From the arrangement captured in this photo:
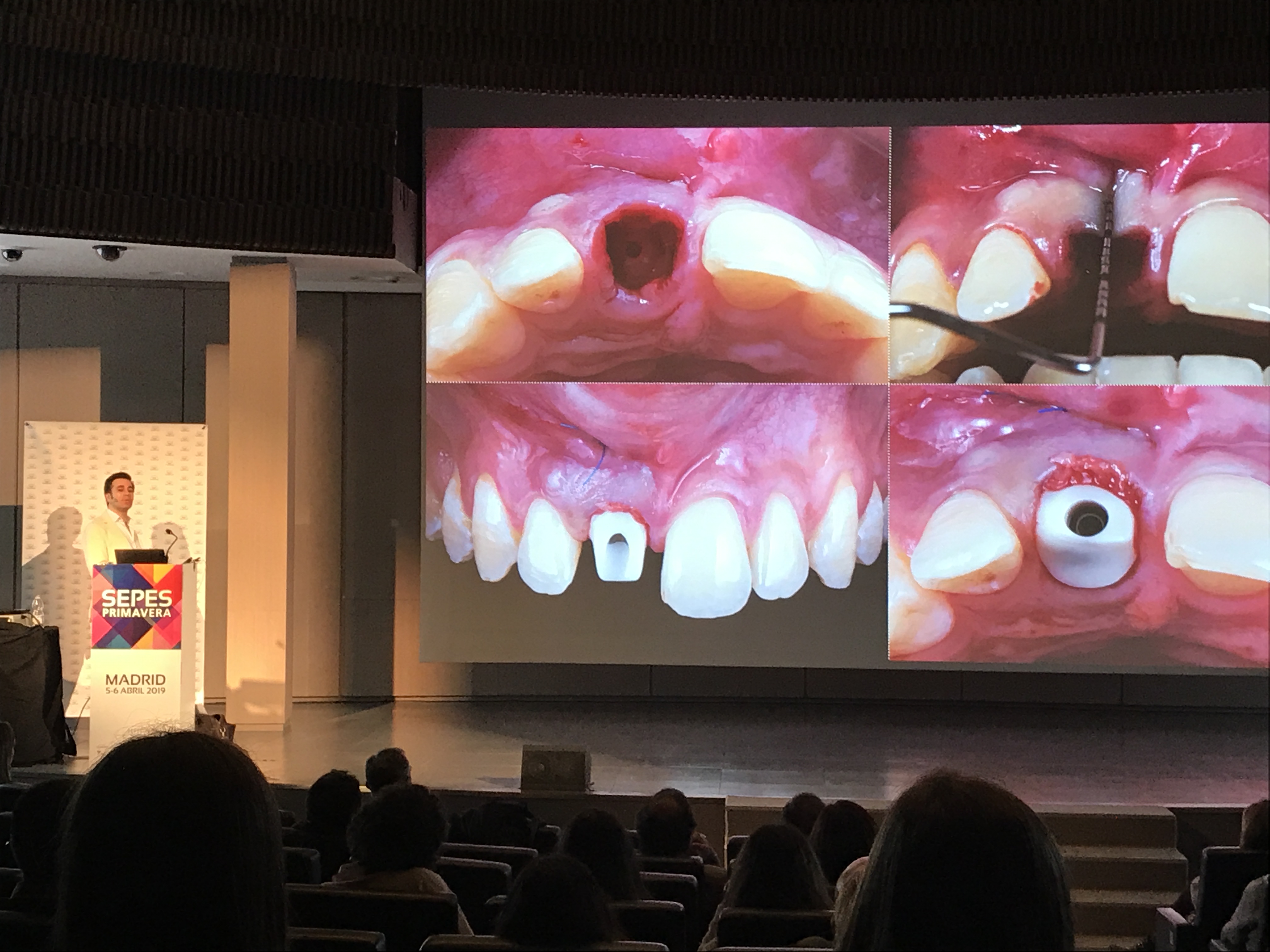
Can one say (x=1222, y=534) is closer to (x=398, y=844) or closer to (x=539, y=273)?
(x=539, y=273)

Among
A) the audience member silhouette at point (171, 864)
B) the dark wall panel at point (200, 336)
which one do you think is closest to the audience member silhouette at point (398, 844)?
the audience member silhouette at point (171, 864)

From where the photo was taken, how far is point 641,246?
22.6ft

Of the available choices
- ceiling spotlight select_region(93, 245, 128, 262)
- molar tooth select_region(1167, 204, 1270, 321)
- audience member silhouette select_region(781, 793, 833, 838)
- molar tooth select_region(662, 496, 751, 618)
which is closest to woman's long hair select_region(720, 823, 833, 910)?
audience member silhouette select_region(781, 793, 833, 838)

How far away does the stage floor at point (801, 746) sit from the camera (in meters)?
5.70

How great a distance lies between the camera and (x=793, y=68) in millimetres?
6816

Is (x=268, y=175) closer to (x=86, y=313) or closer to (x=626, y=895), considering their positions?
(x=86, y=313)

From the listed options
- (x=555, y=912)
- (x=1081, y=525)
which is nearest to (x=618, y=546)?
(x=1081, y=525)

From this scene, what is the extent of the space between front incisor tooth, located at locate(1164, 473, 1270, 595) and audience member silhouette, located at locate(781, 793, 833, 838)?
11.9ft

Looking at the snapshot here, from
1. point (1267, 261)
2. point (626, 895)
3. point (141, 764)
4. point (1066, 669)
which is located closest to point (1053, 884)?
point (141, 764)

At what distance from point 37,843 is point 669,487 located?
14.3 ft

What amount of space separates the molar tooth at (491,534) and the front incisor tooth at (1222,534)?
347 centimetres

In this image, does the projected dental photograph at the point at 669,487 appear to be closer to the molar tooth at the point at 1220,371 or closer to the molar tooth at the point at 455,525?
the molar tooth at the point at 455,525

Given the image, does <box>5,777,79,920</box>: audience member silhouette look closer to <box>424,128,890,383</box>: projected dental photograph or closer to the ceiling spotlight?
<box>424,128,890,383</box>: projected dental photograph

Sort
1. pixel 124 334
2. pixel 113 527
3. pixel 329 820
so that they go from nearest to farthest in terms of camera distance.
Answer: pixel 329 820, pixel 113 527, pixel 124 334
